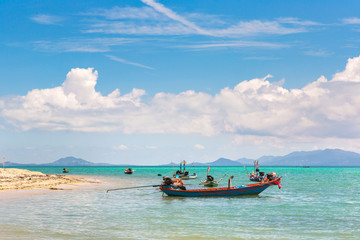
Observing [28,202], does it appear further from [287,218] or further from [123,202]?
[287,218]

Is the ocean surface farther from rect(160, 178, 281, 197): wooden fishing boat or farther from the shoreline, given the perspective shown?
the shoreline

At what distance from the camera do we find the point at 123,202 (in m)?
39.2

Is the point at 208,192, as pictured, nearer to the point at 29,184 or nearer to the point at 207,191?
the point at 207,191

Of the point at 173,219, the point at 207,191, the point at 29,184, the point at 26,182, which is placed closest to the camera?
the point at 173,219

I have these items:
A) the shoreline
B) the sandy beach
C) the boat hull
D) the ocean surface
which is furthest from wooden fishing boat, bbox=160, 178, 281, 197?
the sandy beach

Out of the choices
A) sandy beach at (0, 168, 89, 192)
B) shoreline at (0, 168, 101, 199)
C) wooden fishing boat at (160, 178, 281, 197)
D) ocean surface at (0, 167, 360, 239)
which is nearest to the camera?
ocean surface at (0, 167, 360, 239)

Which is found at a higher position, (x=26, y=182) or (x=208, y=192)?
(x=208, y=192)

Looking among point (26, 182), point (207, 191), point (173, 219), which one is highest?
point (207, 191)

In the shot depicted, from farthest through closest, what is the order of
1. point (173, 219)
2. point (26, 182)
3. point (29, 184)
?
point (26, 182)
point (29, 184)
point (173, 219)

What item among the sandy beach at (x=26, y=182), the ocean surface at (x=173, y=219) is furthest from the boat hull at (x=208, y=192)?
the sandy beach at (x=26, y=182)

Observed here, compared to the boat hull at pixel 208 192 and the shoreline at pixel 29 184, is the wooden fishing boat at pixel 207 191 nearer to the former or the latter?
the boat hull at pixel 208 192

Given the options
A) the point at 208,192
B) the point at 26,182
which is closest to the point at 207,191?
the point at 208,192

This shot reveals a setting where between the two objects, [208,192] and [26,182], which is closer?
[208,192]

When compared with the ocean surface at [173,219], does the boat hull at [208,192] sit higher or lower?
higher
